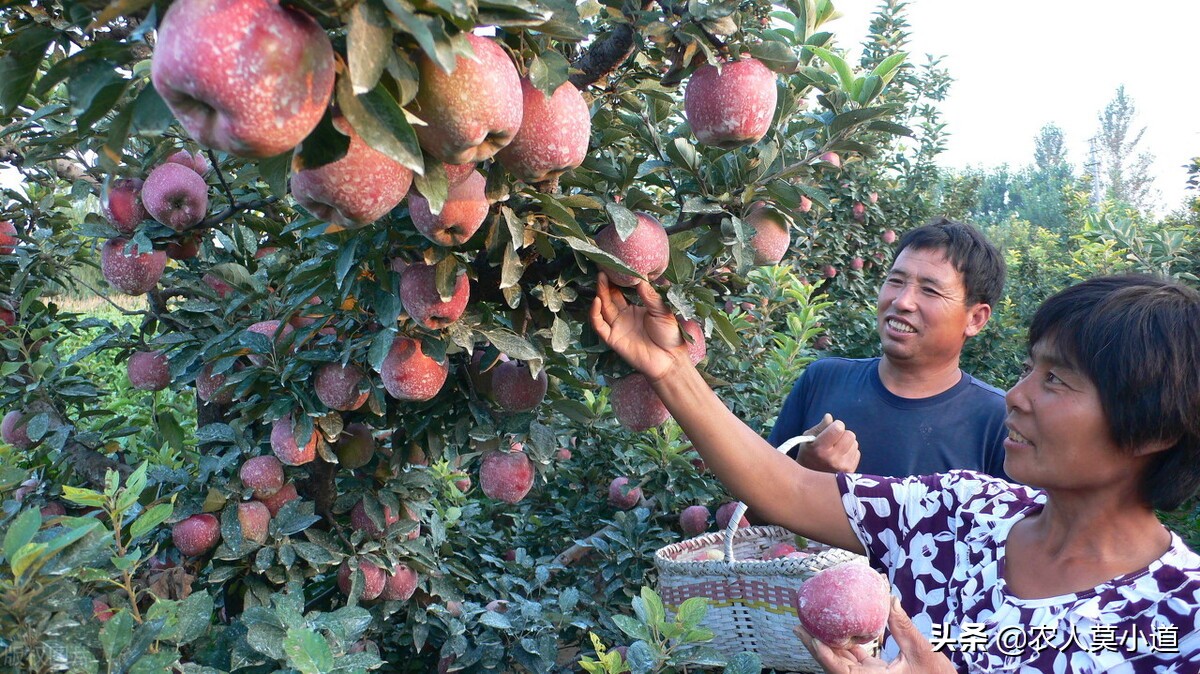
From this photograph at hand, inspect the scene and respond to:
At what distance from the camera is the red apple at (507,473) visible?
1.88m

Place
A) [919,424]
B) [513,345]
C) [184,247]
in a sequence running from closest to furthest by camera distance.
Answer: [513,345], [184,247], [919,424]

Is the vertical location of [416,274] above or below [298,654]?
above

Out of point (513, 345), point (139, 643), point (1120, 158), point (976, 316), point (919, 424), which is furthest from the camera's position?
point (1120, 158)

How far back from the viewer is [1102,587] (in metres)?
1.22

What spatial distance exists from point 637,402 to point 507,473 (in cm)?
41

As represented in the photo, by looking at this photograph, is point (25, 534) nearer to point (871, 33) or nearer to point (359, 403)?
point (359, 403)

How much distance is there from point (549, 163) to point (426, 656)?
1772 mm

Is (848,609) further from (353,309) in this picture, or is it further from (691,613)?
(353,309)

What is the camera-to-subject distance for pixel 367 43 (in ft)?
2.41

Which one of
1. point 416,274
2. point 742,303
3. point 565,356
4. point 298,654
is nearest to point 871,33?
point 742,303

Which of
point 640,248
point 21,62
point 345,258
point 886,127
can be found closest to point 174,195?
point 345,258

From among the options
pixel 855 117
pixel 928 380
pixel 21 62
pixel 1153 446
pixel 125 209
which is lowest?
pixel 125 209

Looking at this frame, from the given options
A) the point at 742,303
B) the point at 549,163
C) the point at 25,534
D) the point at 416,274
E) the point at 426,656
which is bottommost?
the point at 426,656

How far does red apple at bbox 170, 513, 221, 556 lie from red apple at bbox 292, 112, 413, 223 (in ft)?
3.43
